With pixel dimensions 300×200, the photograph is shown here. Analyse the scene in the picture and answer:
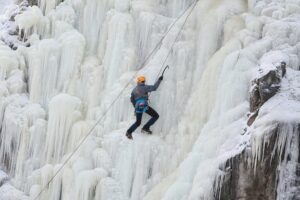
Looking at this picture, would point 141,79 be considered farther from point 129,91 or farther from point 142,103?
point 129,91

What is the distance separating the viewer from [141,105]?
1398 centimetres

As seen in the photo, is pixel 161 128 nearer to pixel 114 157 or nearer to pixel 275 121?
pixel 114 157

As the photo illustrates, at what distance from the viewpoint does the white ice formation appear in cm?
1293

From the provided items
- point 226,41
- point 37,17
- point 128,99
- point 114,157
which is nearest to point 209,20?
point 226,41

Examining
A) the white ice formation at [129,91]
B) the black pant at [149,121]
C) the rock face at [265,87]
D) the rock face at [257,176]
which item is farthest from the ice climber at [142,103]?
the rock face at [257,176]

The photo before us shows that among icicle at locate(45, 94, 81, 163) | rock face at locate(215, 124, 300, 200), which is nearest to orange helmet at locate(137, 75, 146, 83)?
icicle at locate(45, 94, 81, 163)

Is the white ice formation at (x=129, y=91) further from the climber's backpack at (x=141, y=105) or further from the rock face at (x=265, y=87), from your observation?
the climber's backpack at (x=141, y=105)

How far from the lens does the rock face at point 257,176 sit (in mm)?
11648

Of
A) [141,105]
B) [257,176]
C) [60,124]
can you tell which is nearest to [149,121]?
[141,105]

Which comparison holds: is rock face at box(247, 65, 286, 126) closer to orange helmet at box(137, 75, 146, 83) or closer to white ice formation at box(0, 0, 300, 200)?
white ice formation at box(0, 0, 300, 200)

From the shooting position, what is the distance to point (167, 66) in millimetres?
14586

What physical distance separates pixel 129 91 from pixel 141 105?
Answer: 3.22 feet

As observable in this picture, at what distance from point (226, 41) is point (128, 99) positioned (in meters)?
2.35

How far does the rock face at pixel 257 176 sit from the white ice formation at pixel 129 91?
0.43 ft
